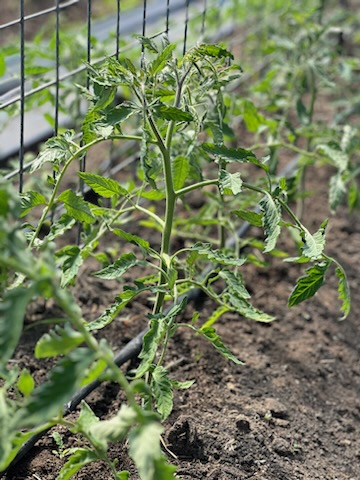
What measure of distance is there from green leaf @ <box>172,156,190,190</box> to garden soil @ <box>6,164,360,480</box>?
51cm

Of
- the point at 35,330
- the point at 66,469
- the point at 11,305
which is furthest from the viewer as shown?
the point at 35,330

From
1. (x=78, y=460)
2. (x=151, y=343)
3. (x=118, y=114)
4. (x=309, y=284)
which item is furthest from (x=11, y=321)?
(x=309, y=284)

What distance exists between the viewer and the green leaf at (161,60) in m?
1.61

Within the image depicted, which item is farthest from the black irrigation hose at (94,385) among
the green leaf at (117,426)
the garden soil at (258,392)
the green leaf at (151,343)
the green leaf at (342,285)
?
the green leaf at (117,426)

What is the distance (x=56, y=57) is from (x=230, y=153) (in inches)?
23.4

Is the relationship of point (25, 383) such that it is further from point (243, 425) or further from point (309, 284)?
point (243, 425)

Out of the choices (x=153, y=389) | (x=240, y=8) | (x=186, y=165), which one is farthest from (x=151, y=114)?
(x=240, y=8)

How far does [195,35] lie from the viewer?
3.54 meters

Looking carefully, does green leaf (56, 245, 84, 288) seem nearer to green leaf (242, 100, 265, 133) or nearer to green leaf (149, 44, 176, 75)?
green leaf (149, 44, 176, 75)

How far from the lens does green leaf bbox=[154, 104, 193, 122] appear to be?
63.9 inches

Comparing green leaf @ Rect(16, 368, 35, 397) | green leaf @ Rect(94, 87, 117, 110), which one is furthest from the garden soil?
green leaf @ Rect(94, 87, 117, 110)

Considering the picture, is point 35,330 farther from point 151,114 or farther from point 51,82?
point 151,114

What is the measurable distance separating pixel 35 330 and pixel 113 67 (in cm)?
91

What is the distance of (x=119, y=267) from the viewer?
170 centimetres
